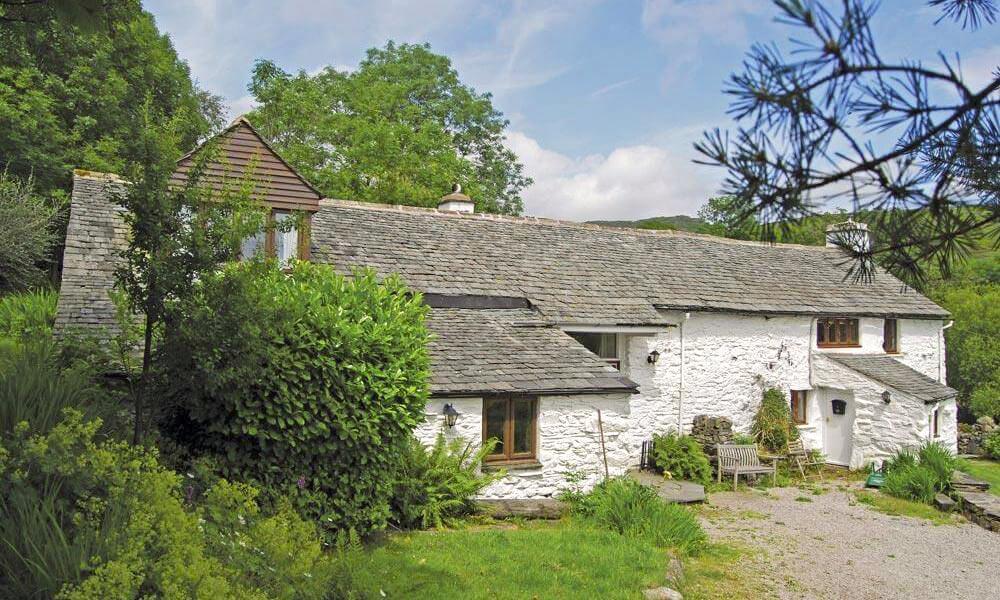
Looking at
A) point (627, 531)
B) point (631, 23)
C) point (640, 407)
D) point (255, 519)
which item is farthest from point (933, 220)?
point (640, 407)

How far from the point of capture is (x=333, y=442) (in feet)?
29.6

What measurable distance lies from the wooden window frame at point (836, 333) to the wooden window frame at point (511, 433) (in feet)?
37.3

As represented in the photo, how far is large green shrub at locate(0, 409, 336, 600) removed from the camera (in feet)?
14.3

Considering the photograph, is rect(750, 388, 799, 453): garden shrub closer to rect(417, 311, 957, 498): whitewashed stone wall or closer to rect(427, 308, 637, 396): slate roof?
rect(417, 311, 957, 498): whitewashed stone wall

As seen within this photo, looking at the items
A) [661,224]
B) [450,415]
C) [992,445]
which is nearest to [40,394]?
[450,415]

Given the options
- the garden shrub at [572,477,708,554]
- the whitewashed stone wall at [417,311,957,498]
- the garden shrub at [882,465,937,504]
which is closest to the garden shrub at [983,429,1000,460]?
the whitewashed stone wall at [417,311,957,498]

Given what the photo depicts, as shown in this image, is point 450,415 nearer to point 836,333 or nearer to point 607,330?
point 607,330

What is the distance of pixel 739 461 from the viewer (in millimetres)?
16453

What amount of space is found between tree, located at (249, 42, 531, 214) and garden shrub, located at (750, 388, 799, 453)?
15.5 metres

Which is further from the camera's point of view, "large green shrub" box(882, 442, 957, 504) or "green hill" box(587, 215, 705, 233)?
"green hill" box(587, 215, 705, 233)

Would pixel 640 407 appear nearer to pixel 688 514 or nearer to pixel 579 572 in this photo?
pixel 688 514

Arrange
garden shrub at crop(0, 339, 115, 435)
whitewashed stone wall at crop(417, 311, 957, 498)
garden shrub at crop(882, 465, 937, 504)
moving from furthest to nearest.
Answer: whitewashed stone wall at crop(417, 311, 957, 498) → garden shrub at crop(882, 465, 937, 504) → garden shrub at crop(0, 339, 115, 435)

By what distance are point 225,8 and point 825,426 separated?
→ 61.4ft

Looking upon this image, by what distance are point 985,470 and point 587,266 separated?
13785 millimetres
